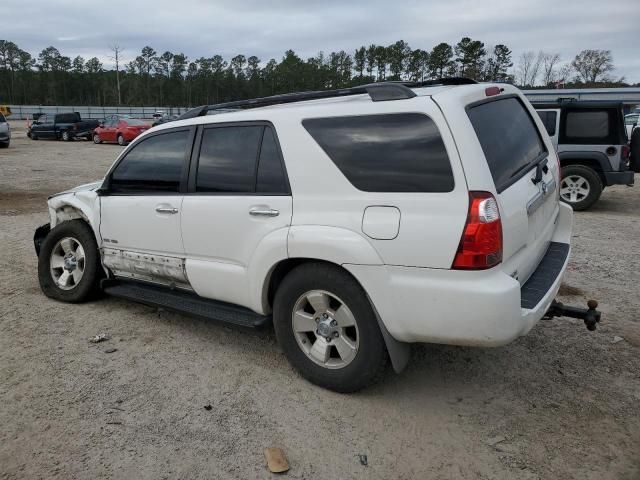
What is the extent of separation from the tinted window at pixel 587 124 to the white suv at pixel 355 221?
650cm

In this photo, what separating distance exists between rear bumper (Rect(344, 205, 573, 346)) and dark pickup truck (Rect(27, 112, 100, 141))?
2983cm

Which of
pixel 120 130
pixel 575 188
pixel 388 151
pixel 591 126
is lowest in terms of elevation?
pixel 575 188

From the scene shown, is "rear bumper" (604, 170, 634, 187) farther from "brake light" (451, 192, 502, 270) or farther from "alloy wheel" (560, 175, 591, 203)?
"brake light" (451, 192, 502, 270)

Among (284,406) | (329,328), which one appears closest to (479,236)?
(329,328)

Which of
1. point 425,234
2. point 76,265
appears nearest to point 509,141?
point 425,234

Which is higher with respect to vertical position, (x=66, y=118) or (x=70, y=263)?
(x=66, y=118)

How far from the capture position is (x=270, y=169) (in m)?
3.49

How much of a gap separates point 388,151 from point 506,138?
0.83 m

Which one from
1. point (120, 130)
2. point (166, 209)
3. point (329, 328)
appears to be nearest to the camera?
Result: point (329, 328)

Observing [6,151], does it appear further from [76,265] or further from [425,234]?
[425,234]

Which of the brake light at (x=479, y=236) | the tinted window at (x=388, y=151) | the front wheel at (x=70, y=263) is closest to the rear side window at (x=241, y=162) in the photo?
the tinted window at (x=388, y=151)

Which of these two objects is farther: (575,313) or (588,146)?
(588,146)

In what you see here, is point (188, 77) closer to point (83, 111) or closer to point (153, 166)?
point (83, 111)

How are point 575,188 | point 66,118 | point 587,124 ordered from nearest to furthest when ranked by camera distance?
point 587,124, point 575,188, point 66,118
